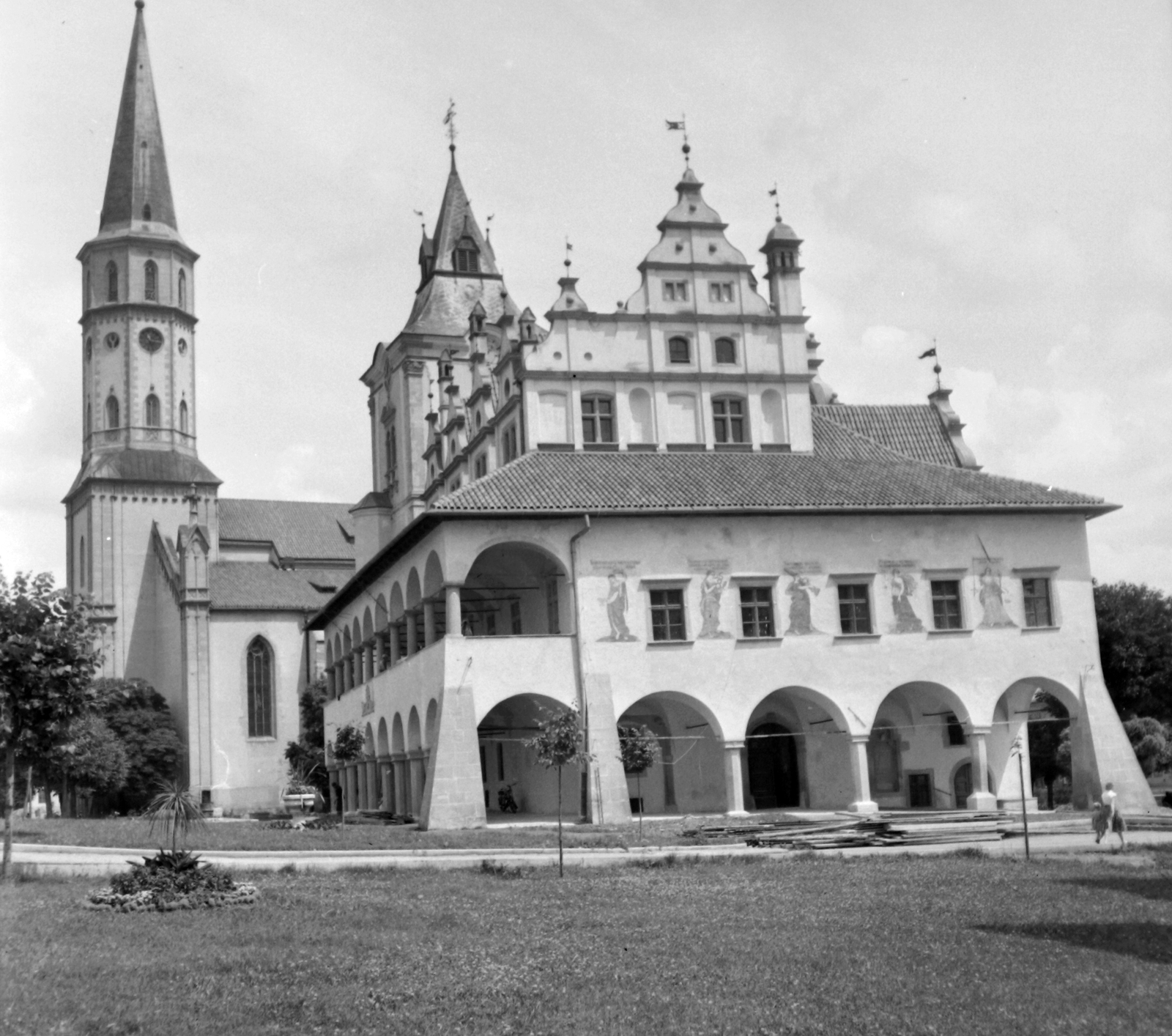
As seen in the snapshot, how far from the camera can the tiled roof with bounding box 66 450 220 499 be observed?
96125 millimetres

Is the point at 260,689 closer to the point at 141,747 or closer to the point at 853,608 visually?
the point at 141,747

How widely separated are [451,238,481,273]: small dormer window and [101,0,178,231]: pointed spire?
22448 millimetres

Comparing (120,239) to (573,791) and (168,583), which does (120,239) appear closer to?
(168,583)

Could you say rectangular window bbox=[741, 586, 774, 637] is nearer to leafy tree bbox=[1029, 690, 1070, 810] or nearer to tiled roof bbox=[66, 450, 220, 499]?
leafy tree bbox=[1029, 690, 1070, 810]

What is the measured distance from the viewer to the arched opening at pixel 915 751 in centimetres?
4612

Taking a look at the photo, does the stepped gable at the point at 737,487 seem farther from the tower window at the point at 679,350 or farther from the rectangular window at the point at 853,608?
the tower window at the point at 679,350

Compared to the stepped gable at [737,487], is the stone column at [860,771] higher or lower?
lower

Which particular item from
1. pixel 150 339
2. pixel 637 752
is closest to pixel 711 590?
pixel 637 752

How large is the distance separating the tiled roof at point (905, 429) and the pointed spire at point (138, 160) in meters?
59.8

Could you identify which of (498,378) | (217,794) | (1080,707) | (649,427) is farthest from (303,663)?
(1080,707)

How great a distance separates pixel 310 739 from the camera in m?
88.1

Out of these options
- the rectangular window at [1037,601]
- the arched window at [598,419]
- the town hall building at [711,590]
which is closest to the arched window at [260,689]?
the town hall building at [711,590]

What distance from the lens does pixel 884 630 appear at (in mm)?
43562

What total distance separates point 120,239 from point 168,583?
2362cm
